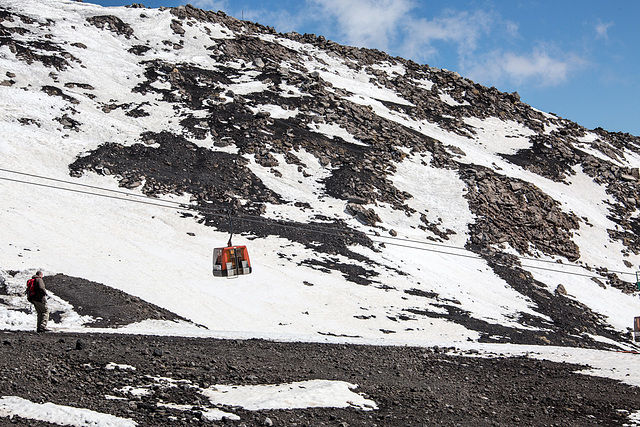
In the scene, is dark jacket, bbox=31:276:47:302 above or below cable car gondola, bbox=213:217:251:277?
below

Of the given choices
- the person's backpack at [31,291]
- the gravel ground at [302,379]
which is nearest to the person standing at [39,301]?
the person's backpack at [31,291]

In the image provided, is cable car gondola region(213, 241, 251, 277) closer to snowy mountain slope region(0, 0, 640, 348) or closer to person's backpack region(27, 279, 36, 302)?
snowy mountain slope region(0, 0, 640, 348)

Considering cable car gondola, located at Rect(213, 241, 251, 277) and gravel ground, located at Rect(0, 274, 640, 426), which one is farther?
cable car gondola, located at Rect(213, 241, 251, 277)

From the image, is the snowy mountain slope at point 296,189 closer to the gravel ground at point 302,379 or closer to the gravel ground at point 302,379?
the gravel ground at point 302,379

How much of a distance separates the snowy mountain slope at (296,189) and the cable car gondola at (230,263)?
12.3ft

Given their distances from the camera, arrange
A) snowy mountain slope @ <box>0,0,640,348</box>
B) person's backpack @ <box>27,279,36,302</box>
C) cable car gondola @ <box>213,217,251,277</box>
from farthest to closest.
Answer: snowy mountain slope @ <box>0,0,640,348</box>
cable car gondola @ <box>213,217,251,277</box>
person's backpack @ <box>27,279,36,302</box>

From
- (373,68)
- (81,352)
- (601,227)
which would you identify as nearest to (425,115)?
(373,68)

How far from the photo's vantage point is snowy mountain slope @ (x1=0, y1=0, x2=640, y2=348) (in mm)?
36562

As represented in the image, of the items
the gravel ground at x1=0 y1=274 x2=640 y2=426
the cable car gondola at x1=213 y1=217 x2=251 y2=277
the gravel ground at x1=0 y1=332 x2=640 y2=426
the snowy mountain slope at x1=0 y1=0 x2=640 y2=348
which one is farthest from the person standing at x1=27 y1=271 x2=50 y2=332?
the cable car gondola at x1=213 y1=217 x2=251 y2=277

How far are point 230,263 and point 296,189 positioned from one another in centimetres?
2982

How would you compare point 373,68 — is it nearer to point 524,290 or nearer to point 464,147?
point 464,147

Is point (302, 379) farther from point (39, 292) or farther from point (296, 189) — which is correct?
point (296, 189)

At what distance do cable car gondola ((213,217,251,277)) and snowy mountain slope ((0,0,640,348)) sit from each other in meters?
3.75

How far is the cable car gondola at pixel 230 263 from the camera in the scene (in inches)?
1082
